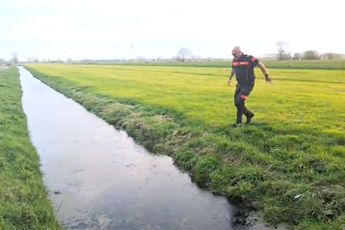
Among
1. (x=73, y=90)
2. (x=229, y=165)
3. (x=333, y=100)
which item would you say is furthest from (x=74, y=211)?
(x=73, y=90)

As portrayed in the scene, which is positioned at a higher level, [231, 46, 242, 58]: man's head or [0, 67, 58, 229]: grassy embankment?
[231, 46, 242, 58]: man's head

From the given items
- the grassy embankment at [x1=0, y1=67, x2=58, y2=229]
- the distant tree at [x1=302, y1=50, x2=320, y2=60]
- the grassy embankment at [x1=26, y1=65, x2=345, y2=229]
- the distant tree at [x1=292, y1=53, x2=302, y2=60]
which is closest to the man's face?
the grassy embankment at [x1=26, y1=65, x2=345, y2=229]

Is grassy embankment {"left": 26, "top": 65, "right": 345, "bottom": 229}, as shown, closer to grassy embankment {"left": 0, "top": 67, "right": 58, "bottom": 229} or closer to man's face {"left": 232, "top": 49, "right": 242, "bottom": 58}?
man's face {"left": 232, "top": 49, "right": 242, "bottom": 58}

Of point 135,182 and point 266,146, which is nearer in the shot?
point 135,182

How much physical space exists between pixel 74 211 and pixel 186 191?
3.09 m

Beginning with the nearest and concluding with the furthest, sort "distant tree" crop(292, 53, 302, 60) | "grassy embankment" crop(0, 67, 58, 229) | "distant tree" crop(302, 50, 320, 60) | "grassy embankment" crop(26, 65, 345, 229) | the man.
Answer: "grassy embankment" crop(0, 67, 58, 229), "grassy embankment" crop(26, 65, 345, 229), the man, "distant tree" crop(302, 50, 320, 60), "distant tree" crop(292, 53, 302, 60)

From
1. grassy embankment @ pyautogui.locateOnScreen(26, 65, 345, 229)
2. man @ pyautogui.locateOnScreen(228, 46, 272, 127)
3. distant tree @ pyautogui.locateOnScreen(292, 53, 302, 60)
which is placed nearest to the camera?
grassy embankment @ pyautogui.locateOnScreen(26, 65, 345, 229)

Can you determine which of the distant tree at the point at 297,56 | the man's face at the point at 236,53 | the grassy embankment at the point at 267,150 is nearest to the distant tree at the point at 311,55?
the distant tree at the point at 297,56

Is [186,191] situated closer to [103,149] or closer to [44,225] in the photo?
[44,225]

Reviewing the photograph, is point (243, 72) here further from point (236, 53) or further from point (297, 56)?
point (297, 56)

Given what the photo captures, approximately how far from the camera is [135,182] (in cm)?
1233

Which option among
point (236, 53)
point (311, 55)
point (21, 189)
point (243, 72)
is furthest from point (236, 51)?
point (311, 55)

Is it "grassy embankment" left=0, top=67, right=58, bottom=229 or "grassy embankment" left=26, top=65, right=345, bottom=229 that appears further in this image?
"grassy embankment" left=26, top=65, right=345, bottom=229

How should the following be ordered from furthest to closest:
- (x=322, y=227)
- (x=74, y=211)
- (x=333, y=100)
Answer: (x=333, y=100)
(x=74, y=211)
(x=322, y=227)
